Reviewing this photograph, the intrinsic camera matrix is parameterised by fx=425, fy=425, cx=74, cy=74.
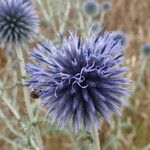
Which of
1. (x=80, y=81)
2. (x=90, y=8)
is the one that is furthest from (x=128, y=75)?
(x=80, y=81)

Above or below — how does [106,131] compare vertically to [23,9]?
below

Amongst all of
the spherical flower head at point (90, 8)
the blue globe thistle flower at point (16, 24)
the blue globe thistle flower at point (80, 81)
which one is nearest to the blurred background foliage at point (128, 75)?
the spherical flower head at point (90, 8)

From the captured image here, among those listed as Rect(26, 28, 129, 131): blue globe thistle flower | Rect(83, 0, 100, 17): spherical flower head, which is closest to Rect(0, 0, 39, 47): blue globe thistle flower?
Rect(26, 28, 129, 131): blue globe thistle flower

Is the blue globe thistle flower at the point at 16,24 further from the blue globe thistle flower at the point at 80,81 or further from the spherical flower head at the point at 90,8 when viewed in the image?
the spherical flower head at the point at 90,8

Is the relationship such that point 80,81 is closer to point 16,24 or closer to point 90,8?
point 16,24

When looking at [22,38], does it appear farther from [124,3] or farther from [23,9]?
[124,3]

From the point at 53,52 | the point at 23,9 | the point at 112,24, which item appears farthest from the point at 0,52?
the point at 53,52
